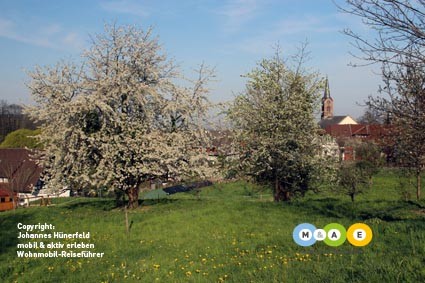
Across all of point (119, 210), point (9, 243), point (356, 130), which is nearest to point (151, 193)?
point (119, 210)

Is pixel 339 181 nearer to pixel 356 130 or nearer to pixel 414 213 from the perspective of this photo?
pixel 414 213

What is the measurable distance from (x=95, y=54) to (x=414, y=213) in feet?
50.7

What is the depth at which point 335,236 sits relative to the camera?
8219 millimetres

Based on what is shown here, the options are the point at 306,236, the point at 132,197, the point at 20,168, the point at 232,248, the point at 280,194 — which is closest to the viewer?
the point at 306,236

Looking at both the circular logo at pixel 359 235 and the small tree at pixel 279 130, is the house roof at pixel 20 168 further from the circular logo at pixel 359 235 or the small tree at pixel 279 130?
the circular logo at pixel 359 235

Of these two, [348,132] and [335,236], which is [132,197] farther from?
[348,132]

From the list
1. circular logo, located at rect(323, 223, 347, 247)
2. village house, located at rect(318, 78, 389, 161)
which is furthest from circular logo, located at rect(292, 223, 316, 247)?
village house, located at rect(318, 78, 389, 161)

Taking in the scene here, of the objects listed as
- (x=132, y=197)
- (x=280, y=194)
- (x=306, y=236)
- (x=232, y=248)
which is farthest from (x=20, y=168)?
(x=306, y=236)

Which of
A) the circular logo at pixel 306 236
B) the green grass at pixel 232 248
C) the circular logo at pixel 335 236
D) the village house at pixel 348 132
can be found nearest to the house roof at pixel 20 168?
the green grass at pixel 232 248

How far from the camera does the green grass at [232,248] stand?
6.69 m

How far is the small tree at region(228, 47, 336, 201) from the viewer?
19.8 m

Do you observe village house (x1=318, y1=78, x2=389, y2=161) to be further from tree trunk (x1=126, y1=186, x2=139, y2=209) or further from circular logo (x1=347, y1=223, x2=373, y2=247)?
tree trunk (x1=126, y1=186, x2=139, y2=209)

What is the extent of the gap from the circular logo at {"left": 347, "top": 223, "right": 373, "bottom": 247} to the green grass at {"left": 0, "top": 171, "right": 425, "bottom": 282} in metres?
0.15

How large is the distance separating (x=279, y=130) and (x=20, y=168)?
40989 mm
